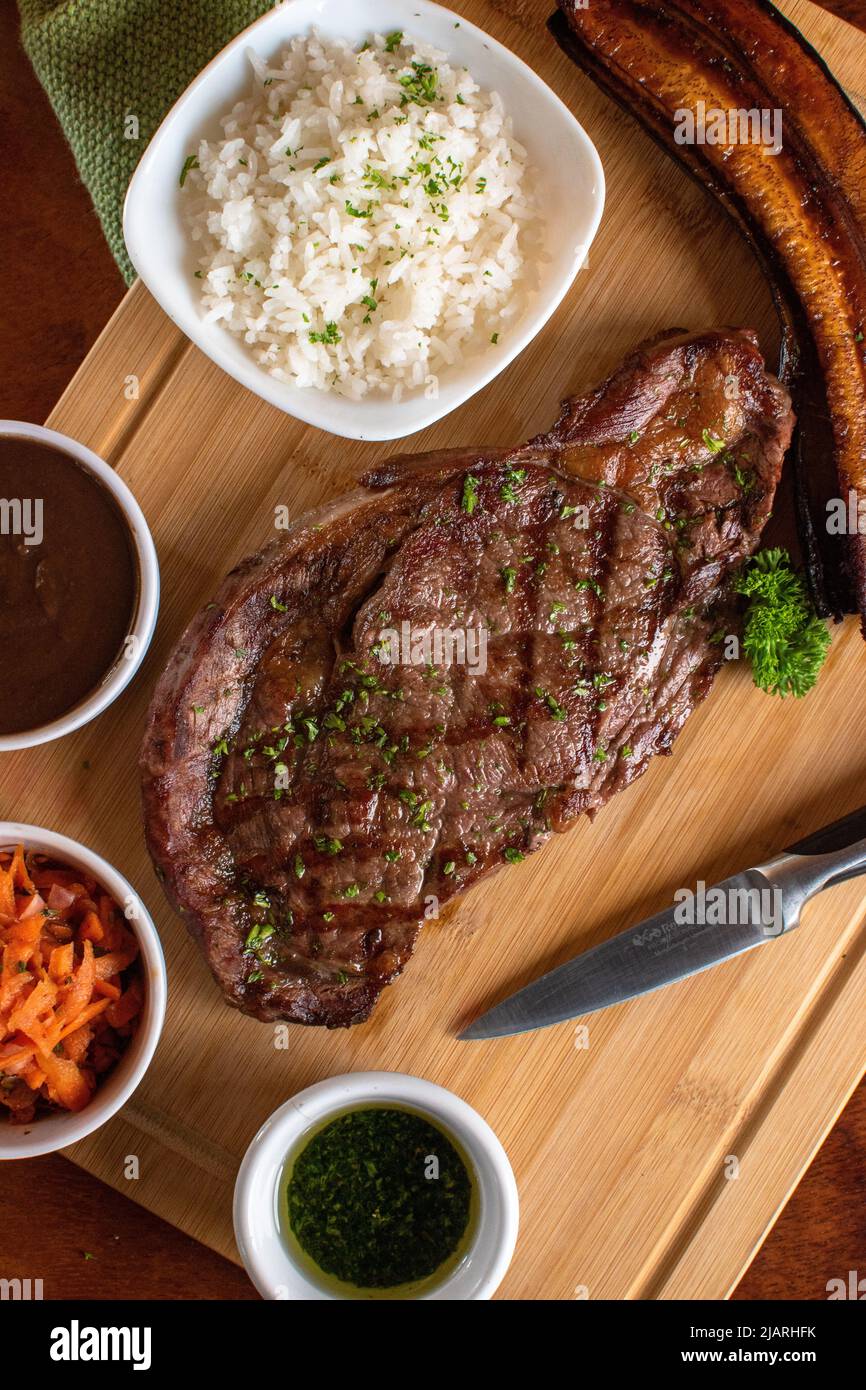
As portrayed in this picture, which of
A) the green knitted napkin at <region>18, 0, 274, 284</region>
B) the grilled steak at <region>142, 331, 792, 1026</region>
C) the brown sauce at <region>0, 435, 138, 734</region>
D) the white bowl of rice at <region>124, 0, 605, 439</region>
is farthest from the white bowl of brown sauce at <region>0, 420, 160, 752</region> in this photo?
the green knitted napkin at <region>18, 0, 274, 284</region>

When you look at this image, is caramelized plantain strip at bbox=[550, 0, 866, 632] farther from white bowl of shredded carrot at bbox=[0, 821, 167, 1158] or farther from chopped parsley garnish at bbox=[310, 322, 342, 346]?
white bowl of shredded carrot at bbox=[0, 821, 167, 1158]

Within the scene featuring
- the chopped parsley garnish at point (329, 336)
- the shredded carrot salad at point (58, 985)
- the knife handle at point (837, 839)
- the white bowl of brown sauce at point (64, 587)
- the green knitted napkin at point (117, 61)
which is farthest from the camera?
the green knitted napkin at point (117, 61)

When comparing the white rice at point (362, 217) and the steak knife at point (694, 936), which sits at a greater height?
the white rice at point (362, 217)

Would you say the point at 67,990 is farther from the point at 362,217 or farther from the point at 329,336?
the point at 362,217

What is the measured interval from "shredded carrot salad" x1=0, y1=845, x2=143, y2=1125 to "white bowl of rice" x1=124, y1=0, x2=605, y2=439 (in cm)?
169

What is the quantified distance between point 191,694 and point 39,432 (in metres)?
0.92

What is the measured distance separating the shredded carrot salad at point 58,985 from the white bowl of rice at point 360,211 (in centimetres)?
169

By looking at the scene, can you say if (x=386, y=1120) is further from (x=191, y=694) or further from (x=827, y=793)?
(x=827, y=793)

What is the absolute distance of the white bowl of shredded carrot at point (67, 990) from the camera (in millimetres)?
2953

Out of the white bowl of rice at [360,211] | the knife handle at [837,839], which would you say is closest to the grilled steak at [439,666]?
the white bowl of rice at [360,211]

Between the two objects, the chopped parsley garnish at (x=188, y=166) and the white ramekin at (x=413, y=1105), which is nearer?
the white ramekin at (x=413, y=1105)

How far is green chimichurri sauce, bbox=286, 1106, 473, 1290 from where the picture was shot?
321cm

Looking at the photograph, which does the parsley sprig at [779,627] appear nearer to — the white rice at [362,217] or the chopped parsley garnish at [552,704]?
the chopped parsley garnish at [552,704]

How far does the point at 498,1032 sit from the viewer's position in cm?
337
